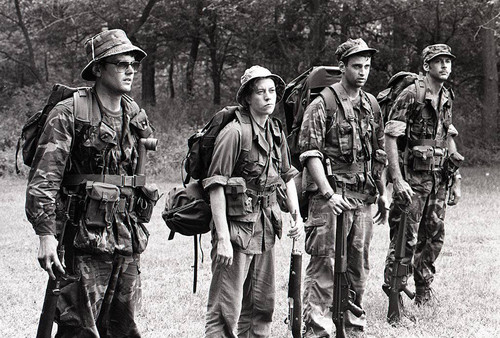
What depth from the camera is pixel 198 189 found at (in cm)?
496

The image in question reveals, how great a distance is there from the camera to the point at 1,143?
2277 centimetres

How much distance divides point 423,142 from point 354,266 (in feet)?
5.33

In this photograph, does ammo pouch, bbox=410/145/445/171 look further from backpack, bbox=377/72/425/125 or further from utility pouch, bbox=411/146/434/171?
backpack, bbox=377/72/425/125

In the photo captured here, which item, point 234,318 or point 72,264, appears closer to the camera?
point 72,264

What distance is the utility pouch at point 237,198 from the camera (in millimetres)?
4723

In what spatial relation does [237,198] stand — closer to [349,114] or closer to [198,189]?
[198,189]

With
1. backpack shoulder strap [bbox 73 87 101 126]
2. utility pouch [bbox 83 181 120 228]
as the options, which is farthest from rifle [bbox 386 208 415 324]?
backpack shoulder strap [bbox 73 87 101 126]

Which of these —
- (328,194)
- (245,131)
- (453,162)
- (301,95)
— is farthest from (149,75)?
(245,131)

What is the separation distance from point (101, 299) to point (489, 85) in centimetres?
1970

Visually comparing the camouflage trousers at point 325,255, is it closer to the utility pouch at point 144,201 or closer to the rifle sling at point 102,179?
the utility pouch at point 144,201

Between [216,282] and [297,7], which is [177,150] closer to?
[297,7]

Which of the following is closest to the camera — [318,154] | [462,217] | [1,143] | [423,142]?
[318,154]

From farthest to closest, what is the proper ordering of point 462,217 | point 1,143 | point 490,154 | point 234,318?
point 1,143 → point 490,154 → point 462,217 → point 234,318

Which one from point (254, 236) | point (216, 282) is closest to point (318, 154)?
point (254, 236)
